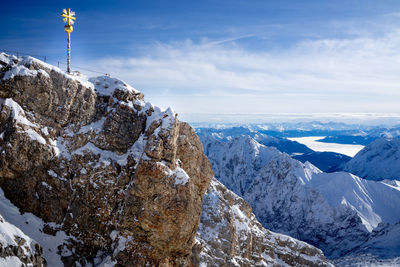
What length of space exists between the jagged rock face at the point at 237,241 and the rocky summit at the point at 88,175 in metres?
30.4

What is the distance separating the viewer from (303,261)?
4003 inches

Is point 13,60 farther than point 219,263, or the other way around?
point 219,263

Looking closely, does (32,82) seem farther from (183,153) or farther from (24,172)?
(183,153)

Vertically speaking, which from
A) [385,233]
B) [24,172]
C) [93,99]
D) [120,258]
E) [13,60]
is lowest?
[385,233]

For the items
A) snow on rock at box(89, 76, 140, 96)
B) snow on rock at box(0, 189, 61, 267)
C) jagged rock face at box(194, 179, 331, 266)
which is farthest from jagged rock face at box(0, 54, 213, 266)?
jagged rock face at box(194, 179, 331, 266)

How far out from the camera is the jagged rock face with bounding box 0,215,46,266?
1195 inches

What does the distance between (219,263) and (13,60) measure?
211 ft

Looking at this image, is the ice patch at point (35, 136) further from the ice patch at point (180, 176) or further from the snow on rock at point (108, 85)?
the ice patch at point (180, 176)

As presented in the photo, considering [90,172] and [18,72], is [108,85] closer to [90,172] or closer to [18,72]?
[18,72]

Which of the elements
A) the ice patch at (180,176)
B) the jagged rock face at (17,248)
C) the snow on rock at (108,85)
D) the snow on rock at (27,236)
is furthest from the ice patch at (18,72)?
the ice patch at (180,176)

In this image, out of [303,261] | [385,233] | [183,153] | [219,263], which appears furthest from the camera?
[385,233]

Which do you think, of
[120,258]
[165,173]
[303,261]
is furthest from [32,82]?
[303,261]

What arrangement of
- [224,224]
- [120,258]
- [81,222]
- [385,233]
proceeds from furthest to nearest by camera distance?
1. [385,233]
2. [224,224]
3. [81,222]
4. [120,258]

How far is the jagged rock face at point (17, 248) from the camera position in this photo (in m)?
30.4
